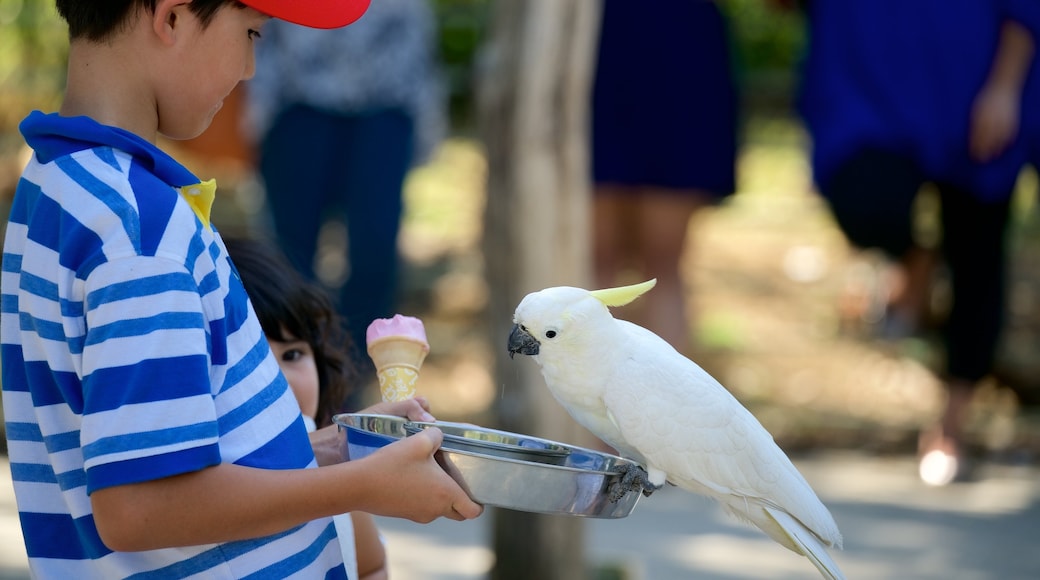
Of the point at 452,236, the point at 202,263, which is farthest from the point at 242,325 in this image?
the point at 452,236

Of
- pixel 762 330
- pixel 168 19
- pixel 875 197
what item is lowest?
pixel 762 330

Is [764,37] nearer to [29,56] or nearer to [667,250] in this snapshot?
[667,250]

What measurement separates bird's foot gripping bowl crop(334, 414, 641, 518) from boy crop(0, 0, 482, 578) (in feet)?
0.10

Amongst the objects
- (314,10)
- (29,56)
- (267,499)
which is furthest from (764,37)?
(267,499)

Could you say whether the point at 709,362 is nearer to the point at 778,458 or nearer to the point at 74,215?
the point at 778,458

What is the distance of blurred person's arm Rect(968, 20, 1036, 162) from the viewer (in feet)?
13.4

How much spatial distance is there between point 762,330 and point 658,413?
4200 millimetres

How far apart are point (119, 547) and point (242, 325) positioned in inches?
10.8

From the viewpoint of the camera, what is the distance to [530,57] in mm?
3051

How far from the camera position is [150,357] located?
1.21m

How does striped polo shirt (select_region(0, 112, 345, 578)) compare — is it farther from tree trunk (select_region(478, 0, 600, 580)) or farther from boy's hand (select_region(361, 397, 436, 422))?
tree trunk (select_region(478, 0, 600, 580))

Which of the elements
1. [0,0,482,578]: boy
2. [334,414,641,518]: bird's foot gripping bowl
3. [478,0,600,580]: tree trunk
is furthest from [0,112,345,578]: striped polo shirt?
[478,0,600,580]: tree trunk

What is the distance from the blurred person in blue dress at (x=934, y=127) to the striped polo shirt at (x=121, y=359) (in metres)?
3.10

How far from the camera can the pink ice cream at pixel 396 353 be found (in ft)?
5.76
